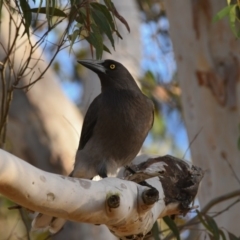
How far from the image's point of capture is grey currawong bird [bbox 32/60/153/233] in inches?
172

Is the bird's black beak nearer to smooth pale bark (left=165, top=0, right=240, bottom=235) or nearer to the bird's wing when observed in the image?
the bird's wing

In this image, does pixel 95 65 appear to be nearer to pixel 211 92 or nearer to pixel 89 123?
pixel 89 123

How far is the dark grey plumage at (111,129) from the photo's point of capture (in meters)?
4.37

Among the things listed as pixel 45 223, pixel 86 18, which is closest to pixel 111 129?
pixel 45 223

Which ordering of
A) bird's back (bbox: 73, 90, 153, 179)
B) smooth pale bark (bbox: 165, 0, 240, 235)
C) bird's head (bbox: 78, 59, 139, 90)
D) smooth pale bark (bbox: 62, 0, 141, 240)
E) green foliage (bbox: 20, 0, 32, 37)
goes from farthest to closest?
smooth pale bark (bbox: 62, 0, 141, 240) < smooth pale bark (bbox: 165, 0, 240, 235) < bird's head (bbox: 78, 59, 139, 90) < bird's back (bbox: 73, 90, 153, 179) < green foliage (bbox: 20, 0, 32, 37)

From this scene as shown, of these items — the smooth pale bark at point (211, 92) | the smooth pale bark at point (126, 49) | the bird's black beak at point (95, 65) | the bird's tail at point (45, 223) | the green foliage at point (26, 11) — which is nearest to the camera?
the green foliage at point (26, 11)

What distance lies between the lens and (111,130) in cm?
441

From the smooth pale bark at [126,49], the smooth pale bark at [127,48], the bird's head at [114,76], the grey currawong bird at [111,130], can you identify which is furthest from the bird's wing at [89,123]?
the smooth pale bark at [127,48]

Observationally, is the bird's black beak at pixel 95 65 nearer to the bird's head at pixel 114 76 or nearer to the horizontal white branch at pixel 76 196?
the bird's head at pixel 114 76

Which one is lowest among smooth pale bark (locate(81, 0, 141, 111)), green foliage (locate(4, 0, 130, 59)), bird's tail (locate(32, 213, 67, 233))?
bird's tail (locate(32, 213, 67, 233))

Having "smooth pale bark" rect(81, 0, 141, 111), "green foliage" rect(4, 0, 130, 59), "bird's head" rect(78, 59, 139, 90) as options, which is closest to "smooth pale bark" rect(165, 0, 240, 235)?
"bird's head" rect(78, 59, 139, 90)

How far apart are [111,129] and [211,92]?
1267 millimetres

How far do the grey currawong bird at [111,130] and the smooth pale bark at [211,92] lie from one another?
919 mm

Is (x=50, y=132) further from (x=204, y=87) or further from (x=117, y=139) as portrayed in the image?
(x=117, y=139)
